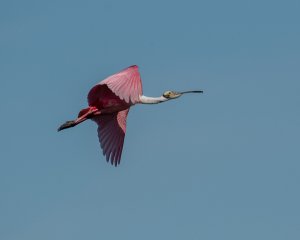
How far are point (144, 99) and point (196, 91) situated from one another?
1.45m

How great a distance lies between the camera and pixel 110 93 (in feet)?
79.2

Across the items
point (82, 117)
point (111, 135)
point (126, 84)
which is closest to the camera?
point (126, 84)

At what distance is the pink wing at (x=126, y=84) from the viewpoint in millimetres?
22672

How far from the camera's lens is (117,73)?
23.3 m

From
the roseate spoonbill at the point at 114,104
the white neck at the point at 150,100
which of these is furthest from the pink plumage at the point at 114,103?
the white neck at the point at 150,100

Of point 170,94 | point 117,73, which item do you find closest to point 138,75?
point 117,73

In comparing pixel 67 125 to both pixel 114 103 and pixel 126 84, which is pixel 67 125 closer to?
pixel 114 103

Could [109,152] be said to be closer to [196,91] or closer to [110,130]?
[110,130]

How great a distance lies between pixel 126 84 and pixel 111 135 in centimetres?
315

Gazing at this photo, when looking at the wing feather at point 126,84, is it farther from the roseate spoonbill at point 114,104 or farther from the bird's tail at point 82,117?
the bird's tail at point 82,117

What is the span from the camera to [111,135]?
84.6 feet

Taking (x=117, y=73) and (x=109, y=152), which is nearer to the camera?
(x=117, y=73)

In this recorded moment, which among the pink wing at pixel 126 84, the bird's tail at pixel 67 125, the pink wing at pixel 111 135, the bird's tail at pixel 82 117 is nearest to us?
the pink wing at pixel 126 84

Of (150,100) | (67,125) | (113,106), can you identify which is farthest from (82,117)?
(150,100)
